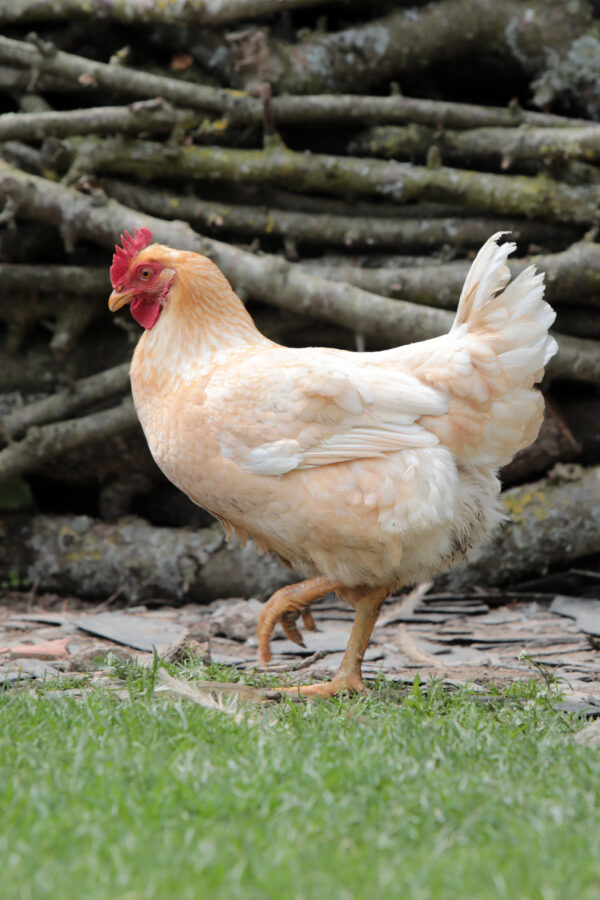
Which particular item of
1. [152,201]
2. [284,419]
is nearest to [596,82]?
[152,201]

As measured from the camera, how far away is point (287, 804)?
7.15 ft

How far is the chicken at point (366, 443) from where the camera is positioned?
3.49 meters

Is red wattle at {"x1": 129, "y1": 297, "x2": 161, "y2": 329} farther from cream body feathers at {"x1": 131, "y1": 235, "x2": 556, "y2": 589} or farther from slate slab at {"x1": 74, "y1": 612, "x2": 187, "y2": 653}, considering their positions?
slate slab at {"x1": 74, "y1": 612, "x2": 187, "y2": 653}

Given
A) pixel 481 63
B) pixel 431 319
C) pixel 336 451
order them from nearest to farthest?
pixel 336 451 → pixel 431 319 → pixel 481 63

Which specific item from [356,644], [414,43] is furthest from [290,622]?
[414,43]

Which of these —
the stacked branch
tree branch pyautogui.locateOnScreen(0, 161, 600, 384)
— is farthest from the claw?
tree branch pyautogui.locateOnScreen(0, 161, 600, 384)

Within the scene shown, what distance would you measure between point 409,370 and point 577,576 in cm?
262

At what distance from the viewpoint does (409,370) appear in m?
3.74

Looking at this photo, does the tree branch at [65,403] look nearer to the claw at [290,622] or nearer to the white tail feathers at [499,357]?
the claw at [290,622]

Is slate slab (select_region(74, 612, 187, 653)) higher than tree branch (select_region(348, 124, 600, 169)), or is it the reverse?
tree branch (select_region(348, 124, 600, 169))

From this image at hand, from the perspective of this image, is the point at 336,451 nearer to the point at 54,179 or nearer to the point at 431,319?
the point at 431,319

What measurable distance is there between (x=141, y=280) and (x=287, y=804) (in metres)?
2.53

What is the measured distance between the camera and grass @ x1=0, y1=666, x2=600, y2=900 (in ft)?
5.95

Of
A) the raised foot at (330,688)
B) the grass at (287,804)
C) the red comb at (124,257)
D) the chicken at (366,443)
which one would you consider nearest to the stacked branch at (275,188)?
the red comb at (124,257)
